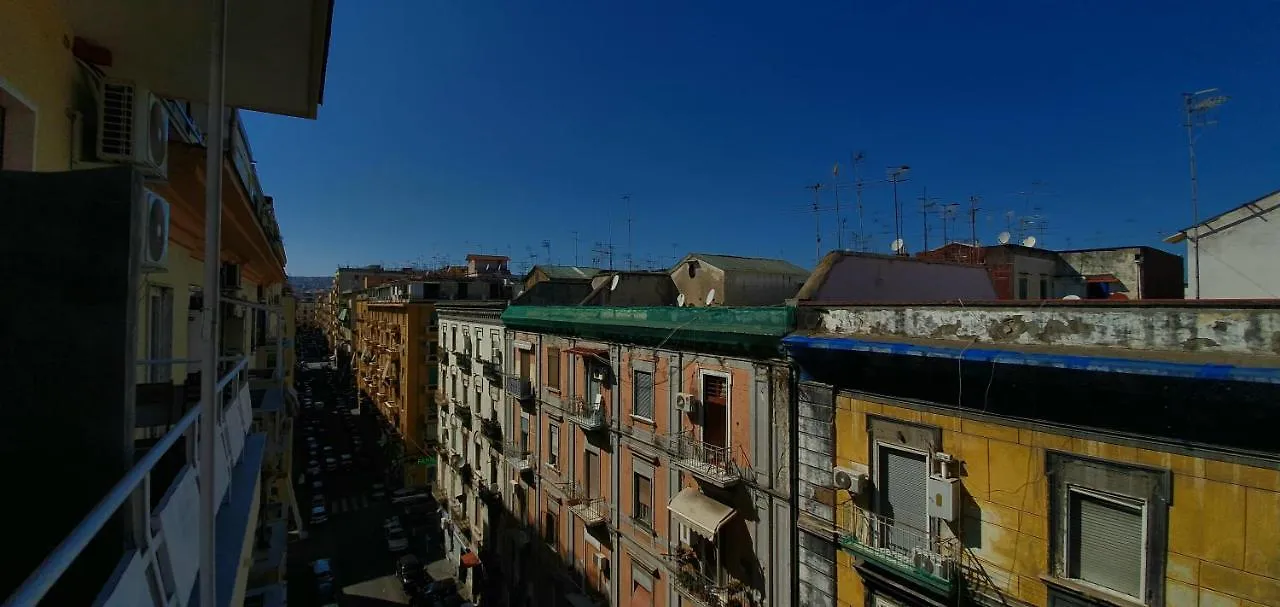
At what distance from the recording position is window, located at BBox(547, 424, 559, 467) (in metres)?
17.4

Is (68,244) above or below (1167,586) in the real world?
above

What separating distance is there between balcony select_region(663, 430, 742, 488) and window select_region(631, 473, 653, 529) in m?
1.54

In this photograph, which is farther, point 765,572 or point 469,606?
point 469,606

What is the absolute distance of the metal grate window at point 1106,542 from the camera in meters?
6.27

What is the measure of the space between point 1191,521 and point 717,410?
22.4 feet

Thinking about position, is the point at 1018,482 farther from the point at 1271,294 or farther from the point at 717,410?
the point at 1271,294

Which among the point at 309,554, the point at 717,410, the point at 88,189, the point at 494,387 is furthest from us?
the point at 309,554

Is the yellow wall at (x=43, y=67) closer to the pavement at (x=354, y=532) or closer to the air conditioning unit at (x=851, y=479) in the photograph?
the air conditioning unit at (x=851, y=479)

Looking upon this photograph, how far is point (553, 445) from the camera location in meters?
17.7

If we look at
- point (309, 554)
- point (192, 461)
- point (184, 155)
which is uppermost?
point (184, 155)

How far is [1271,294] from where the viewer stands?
11.8 metres

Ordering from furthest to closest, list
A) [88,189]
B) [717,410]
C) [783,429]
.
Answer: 1. [717,410]
2. [783,429]
3. [88,189]

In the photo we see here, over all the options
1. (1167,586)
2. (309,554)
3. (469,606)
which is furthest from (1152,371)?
(309,554)

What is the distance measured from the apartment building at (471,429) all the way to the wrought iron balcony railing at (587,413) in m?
6.11
